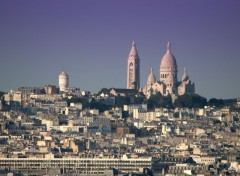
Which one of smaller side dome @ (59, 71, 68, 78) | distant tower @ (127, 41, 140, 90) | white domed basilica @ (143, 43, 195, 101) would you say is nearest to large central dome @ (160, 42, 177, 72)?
white domed basilica @ (143, 43, 195, 101)

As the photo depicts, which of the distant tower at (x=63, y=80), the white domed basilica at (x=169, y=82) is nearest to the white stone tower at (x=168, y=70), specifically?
the white domed basilica at (x=169, y=82)

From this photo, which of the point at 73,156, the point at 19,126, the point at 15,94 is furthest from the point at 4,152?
the point at 15,94

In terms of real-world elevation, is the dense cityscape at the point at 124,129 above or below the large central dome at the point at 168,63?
below

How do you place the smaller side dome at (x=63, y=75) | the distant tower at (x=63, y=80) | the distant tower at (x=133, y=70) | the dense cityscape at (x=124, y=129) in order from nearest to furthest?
1. the dense cityscape at (x=124, y=129)
2. the distant tower at (x=63, y=80)
3. the distant tower at (x=133, y=70)
4. the smaller side dome at (x=63, y=75)

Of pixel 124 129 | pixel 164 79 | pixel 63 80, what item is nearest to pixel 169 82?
pixel 164 79

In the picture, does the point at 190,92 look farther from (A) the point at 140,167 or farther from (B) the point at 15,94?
(A) the point at 140,167

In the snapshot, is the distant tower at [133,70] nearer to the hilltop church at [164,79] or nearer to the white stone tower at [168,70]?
the hilltop church at [164,79]

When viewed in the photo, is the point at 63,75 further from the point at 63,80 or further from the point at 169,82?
the point at 169,82
